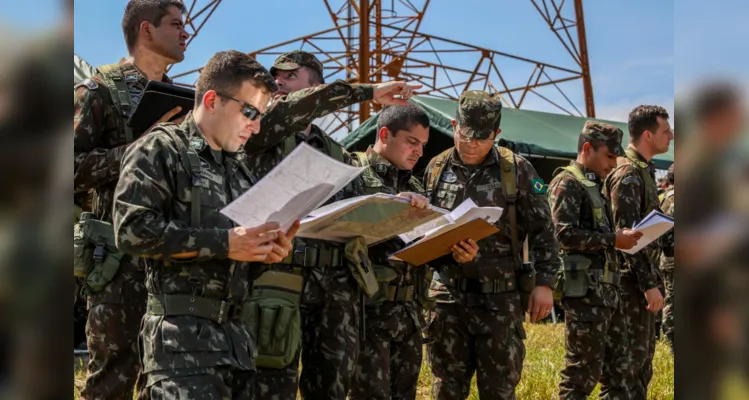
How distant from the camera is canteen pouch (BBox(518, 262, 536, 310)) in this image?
14.8 ft

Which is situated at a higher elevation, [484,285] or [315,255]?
[315,255]

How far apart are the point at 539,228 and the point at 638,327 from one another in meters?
1.66

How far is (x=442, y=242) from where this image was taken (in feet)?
13.3

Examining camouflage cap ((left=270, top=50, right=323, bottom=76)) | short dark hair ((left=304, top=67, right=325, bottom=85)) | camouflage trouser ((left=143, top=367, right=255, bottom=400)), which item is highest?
camouflage cap ((left=270, top=50, right=323, bottom=76))

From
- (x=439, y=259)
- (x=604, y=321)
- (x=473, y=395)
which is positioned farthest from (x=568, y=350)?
(x=439, y=259)

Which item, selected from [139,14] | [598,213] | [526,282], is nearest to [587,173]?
[598,213]

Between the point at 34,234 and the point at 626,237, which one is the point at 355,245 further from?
the point at 34,234

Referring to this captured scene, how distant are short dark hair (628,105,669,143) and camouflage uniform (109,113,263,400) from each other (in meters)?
4.10

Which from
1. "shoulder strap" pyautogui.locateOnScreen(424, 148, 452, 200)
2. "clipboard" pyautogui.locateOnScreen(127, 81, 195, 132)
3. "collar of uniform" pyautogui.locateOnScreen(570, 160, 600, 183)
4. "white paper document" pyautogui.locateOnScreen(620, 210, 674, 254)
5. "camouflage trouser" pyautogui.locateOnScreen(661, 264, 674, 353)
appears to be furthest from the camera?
"camouflage trouser" pyautogui.locateOnScreen(661, 264, 674, 353)

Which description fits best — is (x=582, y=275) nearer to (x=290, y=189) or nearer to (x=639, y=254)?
(x=639, y=254)

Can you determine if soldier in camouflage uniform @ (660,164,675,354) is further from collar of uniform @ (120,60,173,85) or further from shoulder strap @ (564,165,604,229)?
collar of uniform @ (120,60,173,85)

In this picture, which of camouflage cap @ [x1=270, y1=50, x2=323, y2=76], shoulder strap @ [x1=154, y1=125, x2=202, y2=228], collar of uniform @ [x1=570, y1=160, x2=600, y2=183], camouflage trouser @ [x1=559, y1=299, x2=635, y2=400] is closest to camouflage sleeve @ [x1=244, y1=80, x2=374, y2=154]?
camouflage cap @ [x1=270, y1=50, x2=323, y2=76]

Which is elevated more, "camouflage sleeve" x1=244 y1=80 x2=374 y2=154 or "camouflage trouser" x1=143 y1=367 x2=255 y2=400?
"camouflage sleeve" x1=244 y1=80 x2=374 y2=154

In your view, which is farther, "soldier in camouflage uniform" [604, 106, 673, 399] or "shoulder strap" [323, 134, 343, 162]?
"soldier in camouflage uniform" [604, 106, 673, 399]
